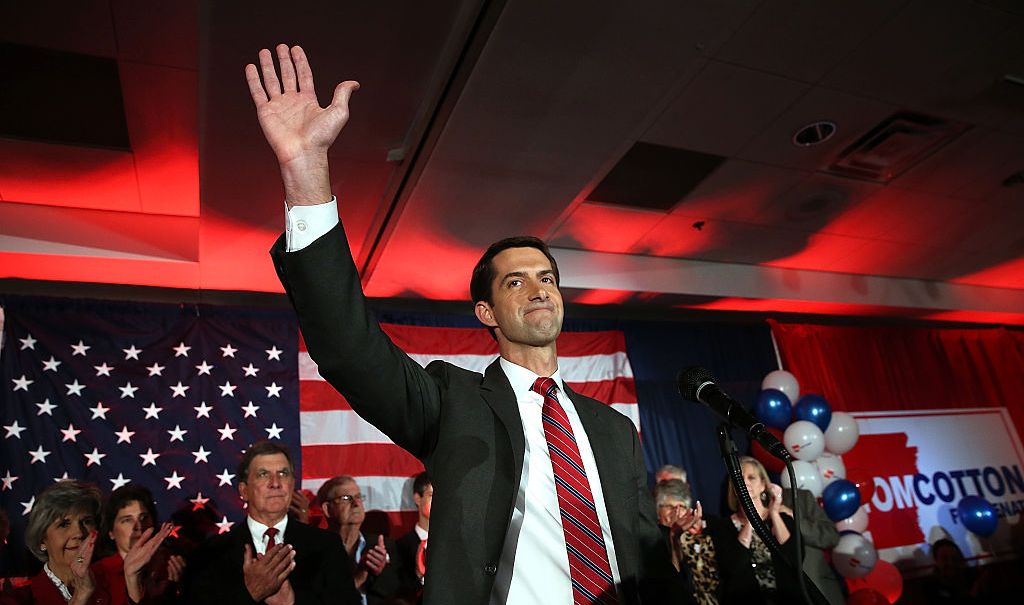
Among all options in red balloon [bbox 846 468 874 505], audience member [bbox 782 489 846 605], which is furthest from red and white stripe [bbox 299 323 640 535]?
red balloon [bbox 846 468 874 505]

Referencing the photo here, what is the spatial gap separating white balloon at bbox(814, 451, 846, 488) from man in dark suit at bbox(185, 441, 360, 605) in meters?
3.76

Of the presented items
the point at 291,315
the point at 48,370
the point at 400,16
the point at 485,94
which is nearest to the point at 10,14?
the point at 400,16

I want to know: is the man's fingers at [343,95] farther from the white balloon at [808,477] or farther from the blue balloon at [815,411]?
the blue balloon at [815,411]

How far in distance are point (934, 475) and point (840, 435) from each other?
215cm

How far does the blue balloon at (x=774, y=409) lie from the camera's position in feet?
17.4

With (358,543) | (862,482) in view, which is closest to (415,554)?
(358,543)

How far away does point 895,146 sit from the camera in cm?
432

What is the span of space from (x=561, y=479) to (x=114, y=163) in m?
3.70

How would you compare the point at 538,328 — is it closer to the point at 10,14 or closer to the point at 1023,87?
the point at 10,14

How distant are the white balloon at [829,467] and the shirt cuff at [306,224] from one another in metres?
4.95

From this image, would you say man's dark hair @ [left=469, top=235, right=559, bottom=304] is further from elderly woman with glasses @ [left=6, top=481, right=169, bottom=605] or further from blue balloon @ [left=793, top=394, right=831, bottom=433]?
blue balloon @ [left=793, top=394, right=831, bottom=433]

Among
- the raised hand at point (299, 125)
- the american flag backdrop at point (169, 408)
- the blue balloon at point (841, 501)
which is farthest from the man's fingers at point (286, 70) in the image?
the blue balloon at point (841, 501)

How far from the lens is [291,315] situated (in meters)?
5.09

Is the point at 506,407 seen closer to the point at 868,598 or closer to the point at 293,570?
the point at 293,570
